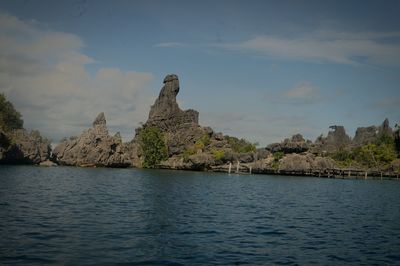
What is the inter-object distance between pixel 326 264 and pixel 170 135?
156701 millimetres

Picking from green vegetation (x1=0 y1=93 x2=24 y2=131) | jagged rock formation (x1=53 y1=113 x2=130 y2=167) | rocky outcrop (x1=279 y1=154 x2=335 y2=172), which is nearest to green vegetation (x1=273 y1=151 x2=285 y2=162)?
rocky outcrop (x1=279 y1=154 x2=335 y2=172)

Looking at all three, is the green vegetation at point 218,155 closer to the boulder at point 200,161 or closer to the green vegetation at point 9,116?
the boulder at point 200,161

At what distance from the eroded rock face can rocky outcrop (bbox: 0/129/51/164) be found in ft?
155

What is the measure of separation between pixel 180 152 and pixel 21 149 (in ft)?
189

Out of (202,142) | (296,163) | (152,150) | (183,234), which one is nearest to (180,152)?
(202,142)

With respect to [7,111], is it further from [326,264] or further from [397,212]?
[326,264]

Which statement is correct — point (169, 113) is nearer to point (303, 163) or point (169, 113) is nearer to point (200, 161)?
point (200, 161)

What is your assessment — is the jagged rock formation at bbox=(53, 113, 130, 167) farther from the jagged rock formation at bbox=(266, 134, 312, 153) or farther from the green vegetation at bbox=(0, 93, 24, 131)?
the jagged rock formation at bbox=(266, 134, 312, 153)

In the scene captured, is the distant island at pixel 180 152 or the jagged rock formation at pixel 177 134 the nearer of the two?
→ the distant island at pixel 180 152

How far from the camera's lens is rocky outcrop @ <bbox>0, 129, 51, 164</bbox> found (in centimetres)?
13925

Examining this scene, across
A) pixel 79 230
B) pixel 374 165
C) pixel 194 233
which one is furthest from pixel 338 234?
pixel 374 165

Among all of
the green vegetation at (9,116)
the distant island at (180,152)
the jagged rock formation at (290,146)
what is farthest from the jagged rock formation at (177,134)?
the green vegetation at (9,116)

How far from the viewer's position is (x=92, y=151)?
511 feet

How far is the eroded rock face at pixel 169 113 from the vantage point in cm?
18350
